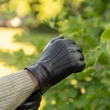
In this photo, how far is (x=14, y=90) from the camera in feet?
4.66

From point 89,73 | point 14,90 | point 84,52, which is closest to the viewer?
point 14,90

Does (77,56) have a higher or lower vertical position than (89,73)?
higher

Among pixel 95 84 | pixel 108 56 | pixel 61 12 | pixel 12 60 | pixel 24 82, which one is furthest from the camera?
pixel 61 12

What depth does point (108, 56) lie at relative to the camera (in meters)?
1.57

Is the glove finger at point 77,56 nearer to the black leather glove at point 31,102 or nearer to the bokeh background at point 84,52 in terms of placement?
the bokeh background at point 84,52

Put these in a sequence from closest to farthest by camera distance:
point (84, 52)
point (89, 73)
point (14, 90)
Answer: point (14, 90)
point (89, 73)
point (84, 52)

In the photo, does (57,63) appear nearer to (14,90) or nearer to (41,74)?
(41,74)

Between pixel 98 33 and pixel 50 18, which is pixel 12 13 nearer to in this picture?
pixel 50 18

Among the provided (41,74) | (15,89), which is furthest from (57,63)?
(15,89)

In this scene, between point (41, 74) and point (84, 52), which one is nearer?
point (41, 74)

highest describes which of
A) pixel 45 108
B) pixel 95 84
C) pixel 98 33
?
pixel 98 33

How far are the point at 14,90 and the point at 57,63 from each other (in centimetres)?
18

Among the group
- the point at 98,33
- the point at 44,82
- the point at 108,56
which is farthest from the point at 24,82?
the point at 98,33

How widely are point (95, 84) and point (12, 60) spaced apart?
47 centimetres
